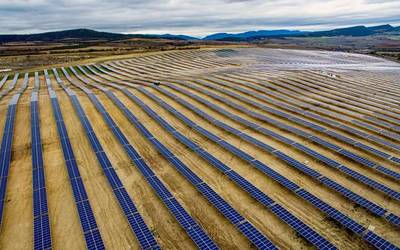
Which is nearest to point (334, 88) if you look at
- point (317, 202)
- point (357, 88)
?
point (357, 88)

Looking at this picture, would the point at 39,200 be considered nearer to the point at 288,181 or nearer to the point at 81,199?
the point at 81,199

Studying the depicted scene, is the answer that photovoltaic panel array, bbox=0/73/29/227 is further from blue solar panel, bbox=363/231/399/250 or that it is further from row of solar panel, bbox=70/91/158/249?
blue solar panel, bbox=363/231/399/250

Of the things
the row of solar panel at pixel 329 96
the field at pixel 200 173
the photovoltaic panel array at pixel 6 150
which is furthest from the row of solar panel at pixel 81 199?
the row of solar panel at pixel 329 96

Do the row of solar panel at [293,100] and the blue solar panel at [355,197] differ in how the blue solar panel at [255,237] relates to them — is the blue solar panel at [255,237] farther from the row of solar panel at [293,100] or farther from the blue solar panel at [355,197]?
the row of solar panel at [293,100]

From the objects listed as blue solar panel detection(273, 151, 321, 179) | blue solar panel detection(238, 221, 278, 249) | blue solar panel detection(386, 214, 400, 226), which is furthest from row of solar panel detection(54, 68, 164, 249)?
blue solar panel detection(386, 214, 400, 226)

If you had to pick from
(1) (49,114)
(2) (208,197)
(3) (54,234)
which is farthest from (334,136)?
(1) (49,114)
